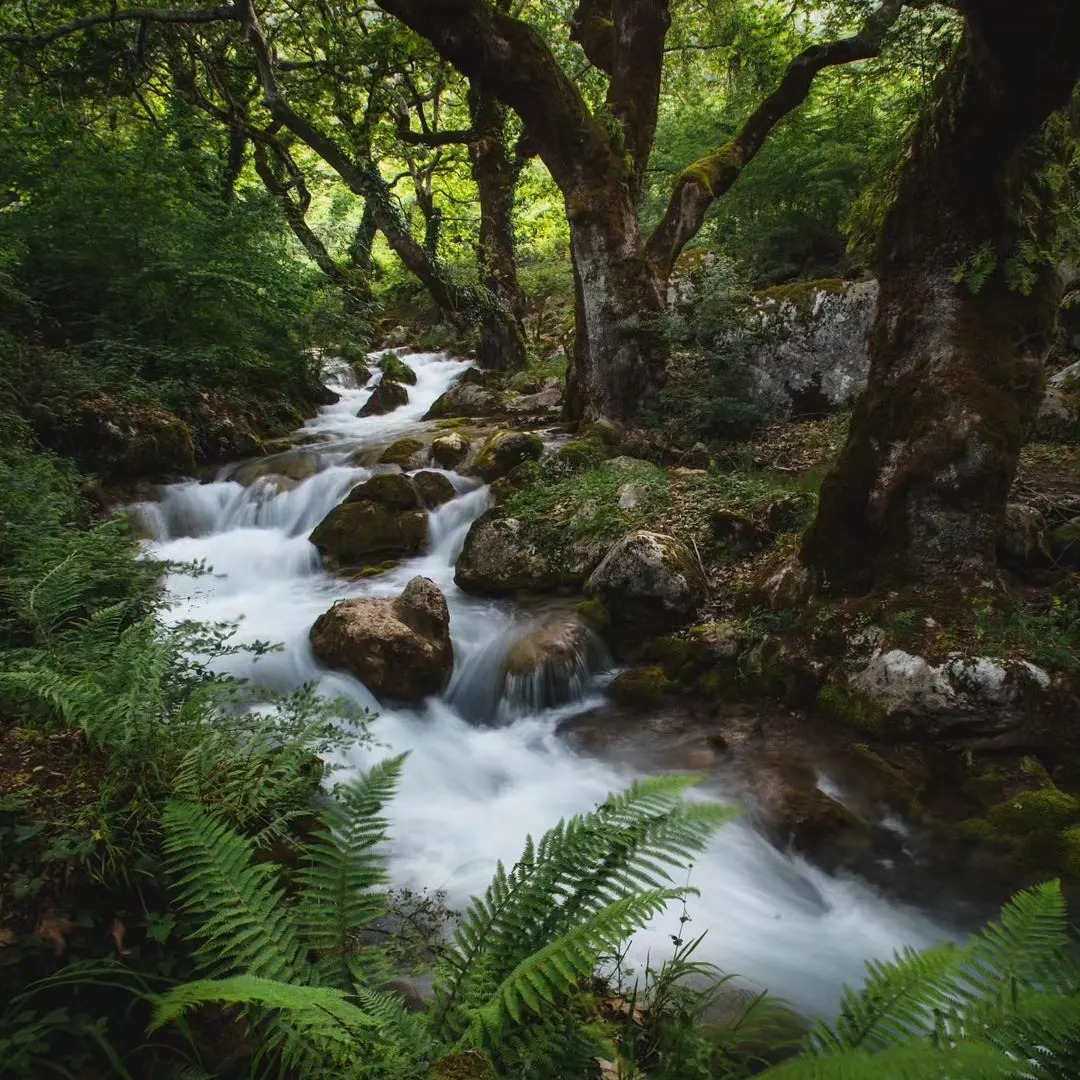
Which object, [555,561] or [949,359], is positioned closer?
[949,359]

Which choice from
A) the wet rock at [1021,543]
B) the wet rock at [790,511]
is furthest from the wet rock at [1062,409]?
the wet rock at [790,511]

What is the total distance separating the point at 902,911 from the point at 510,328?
44.6 ft

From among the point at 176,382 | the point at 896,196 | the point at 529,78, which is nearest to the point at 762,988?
the point at 896,196

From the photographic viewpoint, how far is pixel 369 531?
8.49 metres

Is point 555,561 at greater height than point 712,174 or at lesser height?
lesser

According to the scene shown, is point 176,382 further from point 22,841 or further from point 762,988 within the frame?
point 762,988

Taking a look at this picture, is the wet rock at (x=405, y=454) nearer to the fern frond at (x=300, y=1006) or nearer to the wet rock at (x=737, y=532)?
the wet rock at (x=737, y=532)

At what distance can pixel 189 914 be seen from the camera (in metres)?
2.19

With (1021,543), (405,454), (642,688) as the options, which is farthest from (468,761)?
(405,454)

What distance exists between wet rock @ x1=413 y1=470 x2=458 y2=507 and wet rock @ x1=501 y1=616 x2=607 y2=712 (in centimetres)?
338

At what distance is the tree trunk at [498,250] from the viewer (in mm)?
13844

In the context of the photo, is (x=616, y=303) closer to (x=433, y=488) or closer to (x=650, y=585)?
(x=433, y=488)

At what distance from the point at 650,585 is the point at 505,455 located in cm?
418

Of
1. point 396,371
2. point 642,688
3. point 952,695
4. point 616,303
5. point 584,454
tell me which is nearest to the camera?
point 952,695
